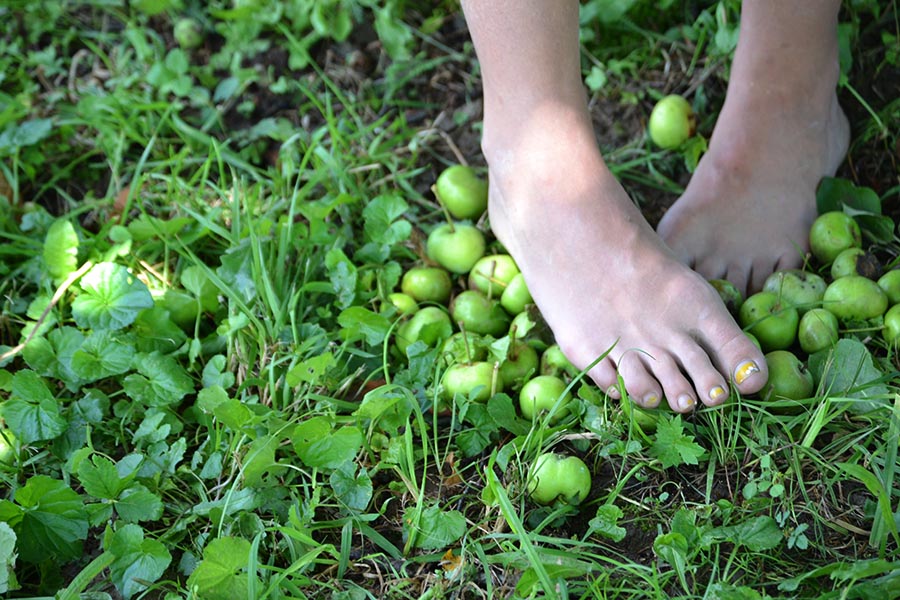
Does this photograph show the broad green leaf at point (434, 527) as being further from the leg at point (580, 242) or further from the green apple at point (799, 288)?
the green apple at point (799, 288)

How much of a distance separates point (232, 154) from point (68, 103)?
2.35ft

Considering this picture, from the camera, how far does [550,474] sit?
162 centimetres

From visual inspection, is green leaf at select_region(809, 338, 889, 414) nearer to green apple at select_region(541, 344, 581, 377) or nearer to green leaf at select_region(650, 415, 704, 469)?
green leaf at select_region(650, 415, 704, 469)

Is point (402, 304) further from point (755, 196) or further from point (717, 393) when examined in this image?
point (755, 196)

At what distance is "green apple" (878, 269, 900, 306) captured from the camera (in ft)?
6.08

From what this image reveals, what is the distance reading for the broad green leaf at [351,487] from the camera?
1658mm

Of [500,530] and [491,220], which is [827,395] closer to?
[500,530]

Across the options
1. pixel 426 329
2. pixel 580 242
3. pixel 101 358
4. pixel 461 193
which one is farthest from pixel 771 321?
pixel 101 358

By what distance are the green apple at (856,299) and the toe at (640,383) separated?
1.46 ft

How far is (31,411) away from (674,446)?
1329 mm

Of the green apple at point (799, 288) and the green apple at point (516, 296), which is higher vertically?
the green apple at point (799, 288)

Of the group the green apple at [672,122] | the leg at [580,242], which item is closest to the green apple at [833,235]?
the leg at [580,242]

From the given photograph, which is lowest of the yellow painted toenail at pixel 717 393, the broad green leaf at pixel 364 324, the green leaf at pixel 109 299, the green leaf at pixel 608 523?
the green leaf at pixel 608 523

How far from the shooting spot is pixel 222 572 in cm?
146
